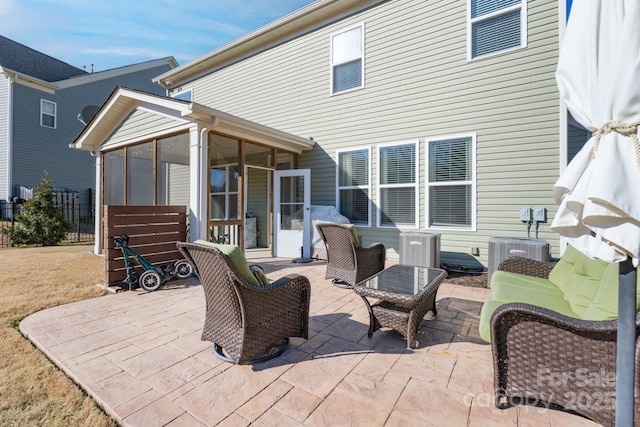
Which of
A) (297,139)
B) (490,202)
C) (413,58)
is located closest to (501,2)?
(413,58)

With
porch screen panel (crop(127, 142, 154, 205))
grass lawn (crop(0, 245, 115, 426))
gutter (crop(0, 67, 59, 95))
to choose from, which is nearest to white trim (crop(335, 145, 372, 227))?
porch screen panel (crop(127, 142, 154, 205))

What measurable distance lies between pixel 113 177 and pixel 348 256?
691 cm

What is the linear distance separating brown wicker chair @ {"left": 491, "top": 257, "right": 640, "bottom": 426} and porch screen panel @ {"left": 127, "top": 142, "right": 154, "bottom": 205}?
23.2ft

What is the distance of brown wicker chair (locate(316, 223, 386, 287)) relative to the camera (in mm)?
4293

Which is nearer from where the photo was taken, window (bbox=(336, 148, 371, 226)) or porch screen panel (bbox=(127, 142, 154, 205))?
porch screen panel (bbox=(127, 142, 154, 205))

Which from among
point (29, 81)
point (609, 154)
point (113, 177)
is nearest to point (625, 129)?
point (609, 154)

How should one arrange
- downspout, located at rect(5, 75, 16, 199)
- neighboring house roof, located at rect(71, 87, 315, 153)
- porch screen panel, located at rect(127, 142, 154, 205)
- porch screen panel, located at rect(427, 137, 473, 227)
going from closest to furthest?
neighboring house roof, located at rect(71, 87, 315, 153) < porch screen panel, located at rect(427, 137, 473, 227) < porch screen panel, located at rect(127, 142, 154, 205) < downspout, located at rect(5, 75, 16, 199)

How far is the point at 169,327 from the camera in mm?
3080

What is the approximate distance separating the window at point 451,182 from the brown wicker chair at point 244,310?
4.29 m

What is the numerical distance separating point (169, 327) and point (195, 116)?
Result: 11.6 ft

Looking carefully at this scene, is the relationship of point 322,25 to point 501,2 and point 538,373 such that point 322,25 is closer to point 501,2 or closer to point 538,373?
point 501,2

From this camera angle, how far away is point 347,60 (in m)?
7.16

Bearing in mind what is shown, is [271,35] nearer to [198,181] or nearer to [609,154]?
[198,181]

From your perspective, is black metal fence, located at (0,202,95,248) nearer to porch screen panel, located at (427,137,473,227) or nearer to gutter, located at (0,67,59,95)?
gutter, located at (0,67,59,95)
